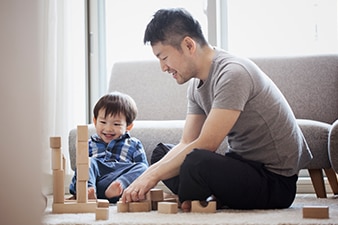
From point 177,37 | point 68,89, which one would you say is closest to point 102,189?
point 177,37

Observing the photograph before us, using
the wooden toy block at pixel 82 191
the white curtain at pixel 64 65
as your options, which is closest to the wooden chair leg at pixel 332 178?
the wooden toy block at pixel 82 191

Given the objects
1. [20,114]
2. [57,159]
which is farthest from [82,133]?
[20,114]

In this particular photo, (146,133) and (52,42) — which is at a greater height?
(52,42)

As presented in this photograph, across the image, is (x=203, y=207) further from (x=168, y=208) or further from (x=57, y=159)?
(x=57, y=159)

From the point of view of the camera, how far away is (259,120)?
178cm

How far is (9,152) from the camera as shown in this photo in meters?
0.32

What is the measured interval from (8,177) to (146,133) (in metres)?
2.08

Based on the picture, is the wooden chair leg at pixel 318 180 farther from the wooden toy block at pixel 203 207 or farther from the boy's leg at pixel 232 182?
the wooden toy block at pixel 203 207

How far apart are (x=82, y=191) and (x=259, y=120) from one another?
0.58 metres

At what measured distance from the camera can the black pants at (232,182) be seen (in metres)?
1.69

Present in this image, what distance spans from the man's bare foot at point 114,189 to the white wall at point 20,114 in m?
1.78

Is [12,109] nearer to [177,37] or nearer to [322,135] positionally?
[177,37]

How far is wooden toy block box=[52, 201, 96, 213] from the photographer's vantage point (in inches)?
67.7

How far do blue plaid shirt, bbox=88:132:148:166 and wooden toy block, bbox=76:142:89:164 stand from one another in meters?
0.59
